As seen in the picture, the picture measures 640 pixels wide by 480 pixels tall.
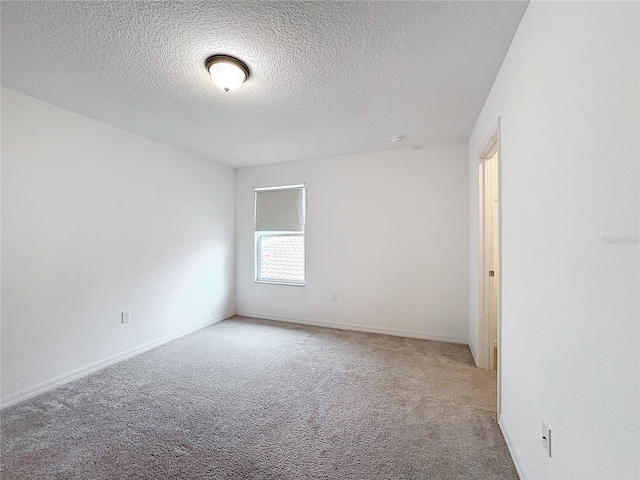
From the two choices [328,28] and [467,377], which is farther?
[467,377]

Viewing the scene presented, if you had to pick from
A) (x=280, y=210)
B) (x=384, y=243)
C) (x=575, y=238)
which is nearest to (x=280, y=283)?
(x=280, y=210)

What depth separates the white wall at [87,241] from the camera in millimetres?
2195

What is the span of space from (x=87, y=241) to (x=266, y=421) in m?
2.40

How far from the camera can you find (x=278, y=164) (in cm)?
436

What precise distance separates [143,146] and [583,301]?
3933 mm

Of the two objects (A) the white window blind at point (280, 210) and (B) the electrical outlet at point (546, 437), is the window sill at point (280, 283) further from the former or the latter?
(B) the electrical outlet at point (546, 437)

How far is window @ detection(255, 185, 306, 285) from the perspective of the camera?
14.0 ft

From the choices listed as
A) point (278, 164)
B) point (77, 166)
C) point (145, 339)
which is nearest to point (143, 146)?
point (77, 166)

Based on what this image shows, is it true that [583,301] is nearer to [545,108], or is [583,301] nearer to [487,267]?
[545,108]

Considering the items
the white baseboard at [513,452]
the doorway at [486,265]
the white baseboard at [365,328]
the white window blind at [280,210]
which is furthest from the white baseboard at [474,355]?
the white window blind at [280,210]

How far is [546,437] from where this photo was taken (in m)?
1.17

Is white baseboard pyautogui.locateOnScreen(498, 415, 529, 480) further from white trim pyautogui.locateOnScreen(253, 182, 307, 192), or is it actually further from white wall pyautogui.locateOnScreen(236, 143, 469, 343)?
white trim pyautogui.locateOnScreen(253, 182, 307, 192)

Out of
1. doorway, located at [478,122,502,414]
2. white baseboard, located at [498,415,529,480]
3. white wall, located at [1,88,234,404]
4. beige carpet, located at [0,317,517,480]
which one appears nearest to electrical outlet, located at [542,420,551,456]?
white baseboard, located at [498,415,529,480]

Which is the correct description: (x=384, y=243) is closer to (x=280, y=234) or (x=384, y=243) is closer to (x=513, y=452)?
(x=280, y=234)
